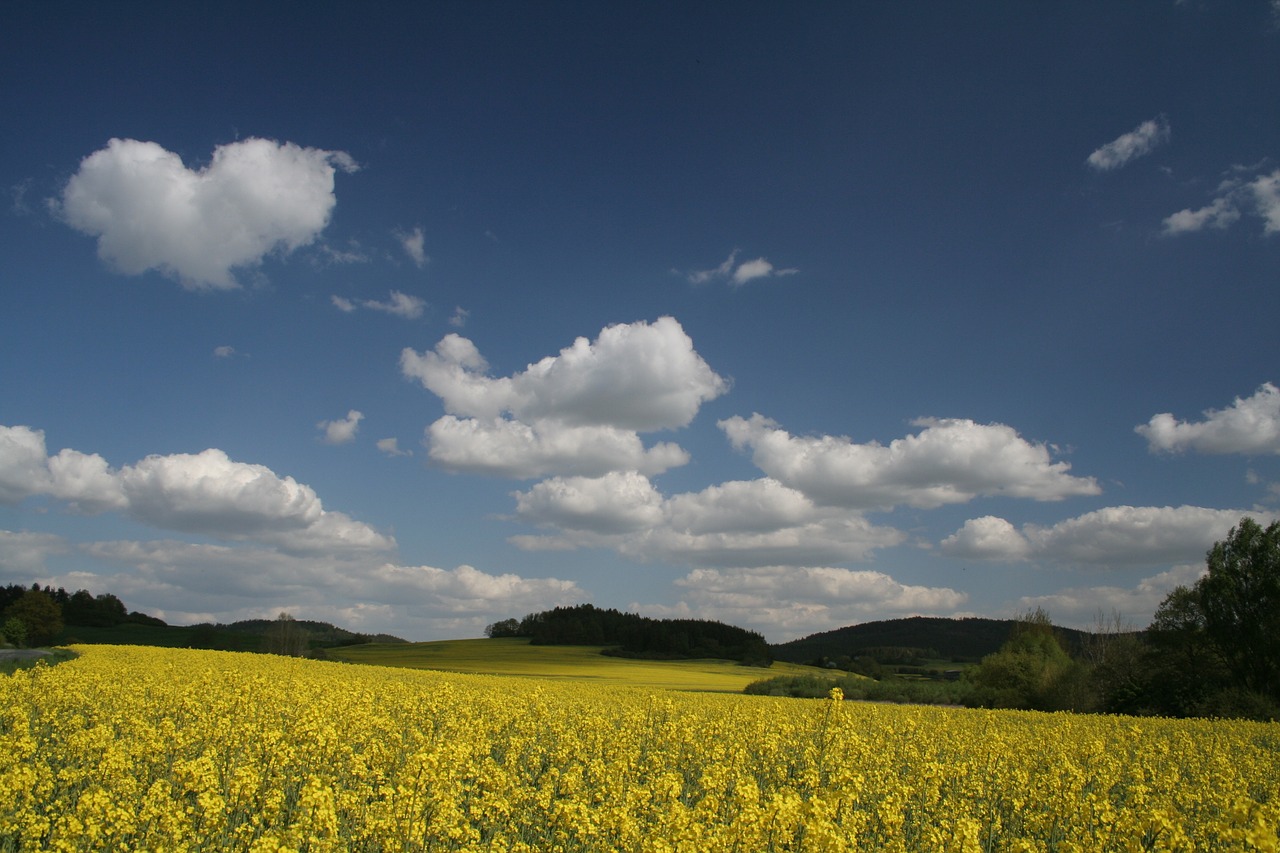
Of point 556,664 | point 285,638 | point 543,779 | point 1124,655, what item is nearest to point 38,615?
point 285,638

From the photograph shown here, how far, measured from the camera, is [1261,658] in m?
42.6

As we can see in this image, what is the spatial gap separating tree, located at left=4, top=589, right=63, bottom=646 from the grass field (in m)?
29.6

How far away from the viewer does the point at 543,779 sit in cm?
1095

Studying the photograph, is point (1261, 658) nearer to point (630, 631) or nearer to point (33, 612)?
point (630, 631)

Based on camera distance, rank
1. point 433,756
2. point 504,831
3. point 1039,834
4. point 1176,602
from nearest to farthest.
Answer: point 433,756 → point 504,831 → point 1039,834 → point 1176,602

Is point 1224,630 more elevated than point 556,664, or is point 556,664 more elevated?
point 1224,630

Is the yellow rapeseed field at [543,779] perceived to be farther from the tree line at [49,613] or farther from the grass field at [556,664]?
the tree line at [49,613]

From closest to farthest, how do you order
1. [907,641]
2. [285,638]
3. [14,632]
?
1. [14,632]
2. [285,638]
3. [907,641]

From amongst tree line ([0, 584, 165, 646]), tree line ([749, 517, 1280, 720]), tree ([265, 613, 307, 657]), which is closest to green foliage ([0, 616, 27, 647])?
tree line ([0, 584, 165, 646])

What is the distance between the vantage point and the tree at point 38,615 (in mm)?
77938

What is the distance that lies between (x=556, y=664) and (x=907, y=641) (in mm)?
85712

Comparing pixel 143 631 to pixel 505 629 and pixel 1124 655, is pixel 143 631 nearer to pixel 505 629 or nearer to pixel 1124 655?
pixel 505 629

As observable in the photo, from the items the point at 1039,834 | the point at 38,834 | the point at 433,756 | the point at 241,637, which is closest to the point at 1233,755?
the point at 1039,834

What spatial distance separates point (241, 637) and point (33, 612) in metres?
20.7
